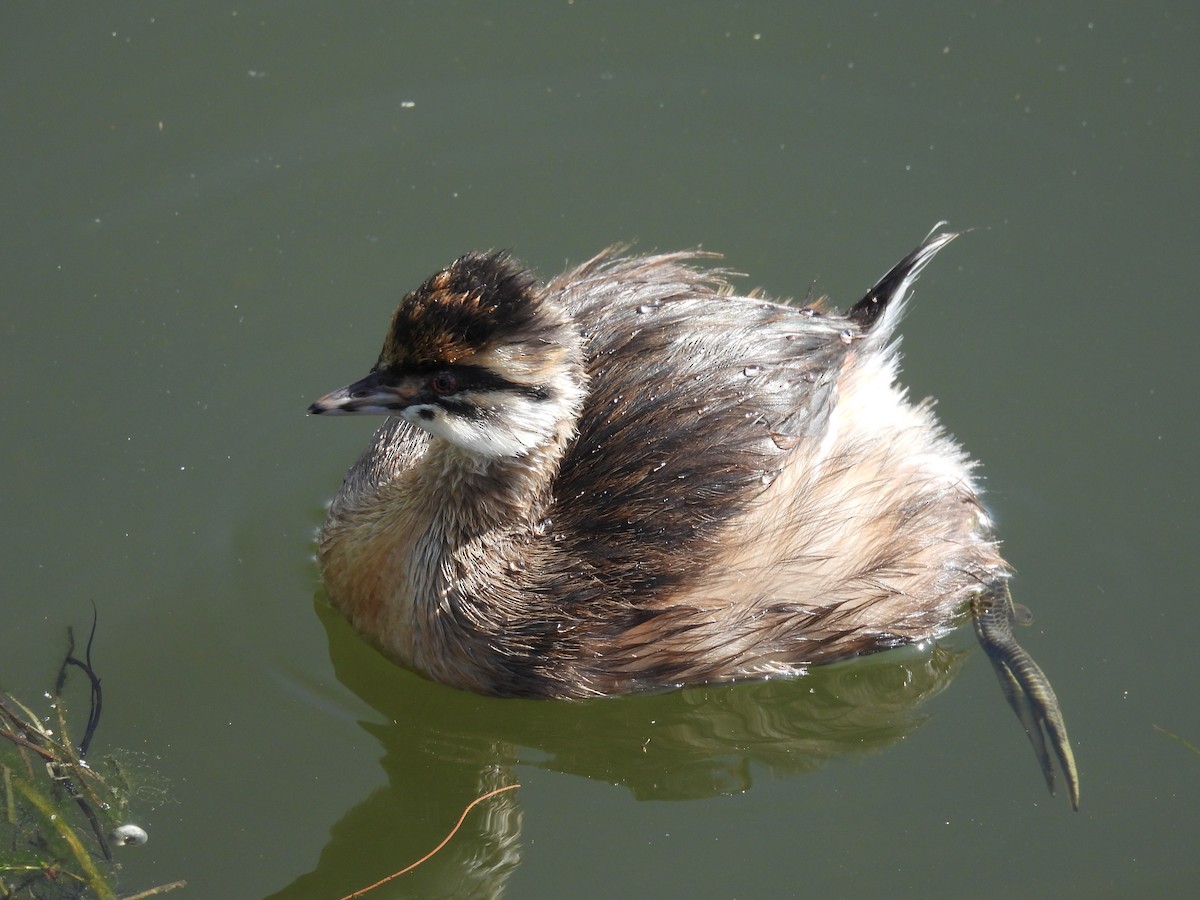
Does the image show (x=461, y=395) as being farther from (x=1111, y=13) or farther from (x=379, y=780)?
(x=1111, y=13)

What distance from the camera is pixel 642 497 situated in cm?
421

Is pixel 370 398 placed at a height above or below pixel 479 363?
below

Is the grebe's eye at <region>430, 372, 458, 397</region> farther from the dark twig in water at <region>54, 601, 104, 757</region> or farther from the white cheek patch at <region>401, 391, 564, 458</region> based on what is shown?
the dark twig in water at <region>54, 601, 104, 757</region>

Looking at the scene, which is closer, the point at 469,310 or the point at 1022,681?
the point at 469,310

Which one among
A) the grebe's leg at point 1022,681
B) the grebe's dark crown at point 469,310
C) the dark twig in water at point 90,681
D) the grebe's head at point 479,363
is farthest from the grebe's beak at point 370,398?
the grebe's leg at point 1022,681

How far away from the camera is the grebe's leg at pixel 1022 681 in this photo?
4590 mm

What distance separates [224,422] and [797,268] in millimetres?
2352

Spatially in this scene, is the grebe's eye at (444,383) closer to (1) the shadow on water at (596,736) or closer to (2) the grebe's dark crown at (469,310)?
(2) the grebe's dark crown at (469,310)

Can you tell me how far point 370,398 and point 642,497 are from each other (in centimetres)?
85

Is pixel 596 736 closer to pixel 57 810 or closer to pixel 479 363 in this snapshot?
pixel 479 363

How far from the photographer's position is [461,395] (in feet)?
13.3

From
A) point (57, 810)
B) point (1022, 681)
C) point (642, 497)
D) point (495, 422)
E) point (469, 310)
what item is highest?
point (469, 310)

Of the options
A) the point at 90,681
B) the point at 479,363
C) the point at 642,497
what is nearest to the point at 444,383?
the point at 479,363

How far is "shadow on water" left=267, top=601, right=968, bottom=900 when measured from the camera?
4.49 m
